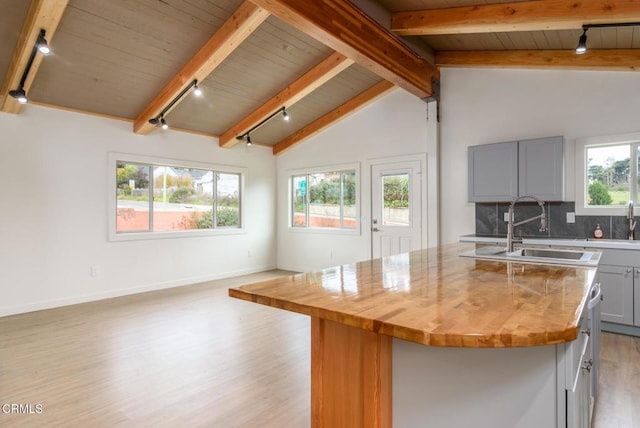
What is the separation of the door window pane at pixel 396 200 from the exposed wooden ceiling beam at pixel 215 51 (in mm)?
3059

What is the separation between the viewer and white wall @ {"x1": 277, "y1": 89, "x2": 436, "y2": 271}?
17.7ft

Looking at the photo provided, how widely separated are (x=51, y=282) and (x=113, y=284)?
0.71 m

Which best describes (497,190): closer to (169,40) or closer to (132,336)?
(169,40)

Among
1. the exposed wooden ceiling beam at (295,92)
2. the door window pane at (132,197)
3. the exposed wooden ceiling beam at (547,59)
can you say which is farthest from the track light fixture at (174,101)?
the exposed wooden ceiling beam at (547,59)

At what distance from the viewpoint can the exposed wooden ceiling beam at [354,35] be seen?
2857 millimetres

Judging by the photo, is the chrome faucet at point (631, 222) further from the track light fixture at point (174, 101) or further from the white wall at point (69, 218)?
the white wall at point (69, 218)

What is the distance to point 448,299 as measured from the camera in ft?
Result: 4.48

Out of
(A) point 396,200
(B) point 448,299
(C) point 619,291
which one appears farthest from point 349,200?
(B) point 448,299

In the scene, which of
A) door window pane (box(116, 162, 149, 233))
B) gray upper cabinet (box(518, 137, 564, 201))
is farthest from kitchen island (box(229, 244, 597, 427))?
door window pane (box(116, 162, 149, 233))

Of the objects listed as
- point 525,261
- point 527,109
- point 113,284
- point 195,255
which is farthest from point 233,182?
point 525,261

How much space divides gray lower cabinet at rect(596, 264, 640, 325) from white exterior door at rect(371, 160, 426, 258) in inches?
88.9

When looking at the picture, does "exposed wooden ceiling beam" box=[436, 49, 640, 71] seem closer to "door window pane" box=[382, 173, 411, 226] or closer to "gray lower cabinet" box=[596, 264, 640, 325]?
"door window pane" box=[382, 173, 411, 226]

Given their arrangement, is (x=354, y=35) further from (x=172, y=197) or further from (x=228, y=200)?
(x=228, y=200)

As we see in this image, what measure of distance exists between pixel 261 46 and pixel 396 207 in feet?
9.93
